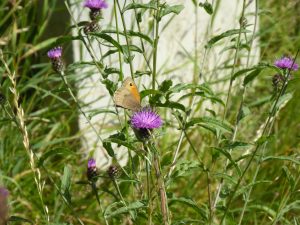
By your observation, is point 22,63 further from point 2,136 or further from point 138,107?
point 138,107

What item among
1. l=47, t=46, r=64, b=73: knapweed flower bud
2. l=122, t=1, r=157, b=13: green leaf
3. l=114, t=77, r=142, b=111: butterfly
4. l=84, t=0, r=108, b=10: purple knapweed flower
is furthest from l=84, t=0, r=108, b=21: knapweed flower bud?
l=114, t=77, r=142, b=111: butterfly

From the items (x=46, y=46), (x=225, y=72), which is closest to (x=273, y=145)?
(x=225, y=72)

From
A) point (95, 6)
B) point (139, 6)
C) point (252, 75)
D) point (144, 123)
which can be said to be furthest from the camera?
point (95, 6)

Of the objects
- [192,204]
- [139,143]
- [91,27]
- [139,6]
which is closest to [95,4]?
[91,27]

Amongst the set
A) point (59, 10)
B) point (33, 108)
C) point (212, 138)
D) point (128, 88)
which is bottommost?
point (212, 138)

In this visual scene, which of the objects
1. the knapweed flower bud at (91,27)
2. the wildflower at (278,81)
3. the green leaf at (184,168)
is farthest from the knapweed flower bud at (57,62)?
the wildflower at (278,81)

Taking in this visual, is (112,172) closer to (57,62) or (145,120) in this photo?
(145,120)

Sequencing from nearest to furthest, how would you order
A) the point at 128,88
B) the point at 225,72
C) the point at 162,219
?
the point at 128,88, the point at 162,219, the point at 225,72
